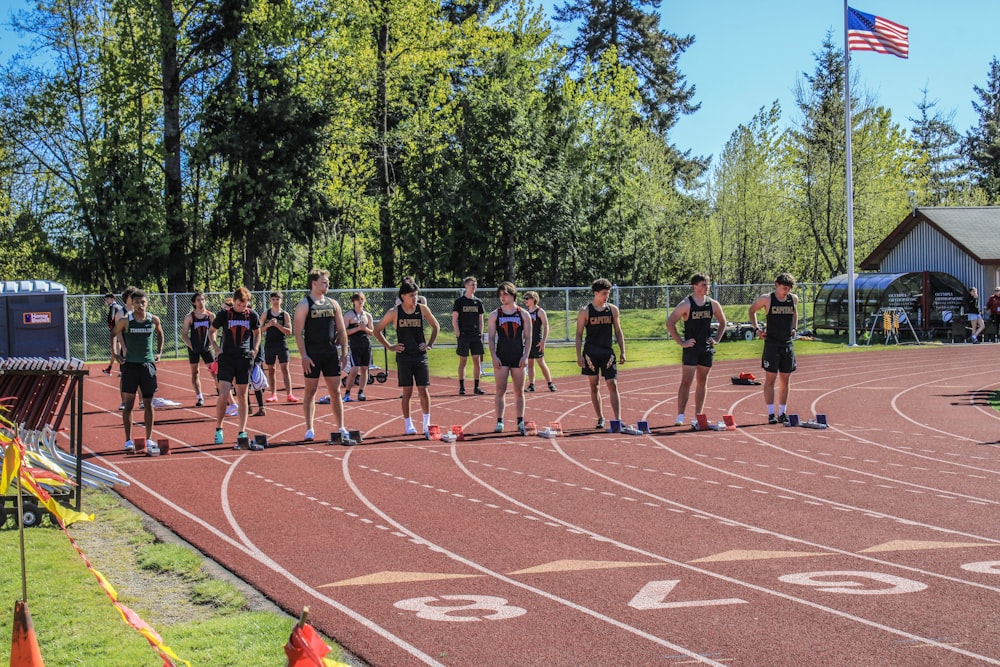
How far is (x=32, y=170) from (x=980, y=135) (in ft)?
277

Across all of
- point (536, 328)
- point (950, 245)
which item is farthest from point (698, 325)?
point (950, 245)

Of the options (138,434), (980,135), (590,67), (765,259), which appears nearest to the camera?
(138,434)

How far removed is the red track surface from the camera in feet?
18.9

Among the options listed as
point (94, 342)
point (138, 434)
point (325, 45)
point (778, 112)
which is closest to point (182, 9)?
point (325, 45)

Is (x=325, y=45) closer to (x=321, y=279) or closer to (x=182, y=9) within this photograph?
(x=182, y=9)

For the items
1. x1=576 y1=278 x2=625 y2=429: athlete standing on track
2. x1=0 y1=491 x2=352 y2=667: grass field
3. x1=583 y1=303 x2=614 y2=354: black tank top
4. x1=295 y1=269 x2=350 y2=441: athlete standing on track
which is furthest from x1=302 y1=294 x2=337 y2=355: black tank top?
x1=0 y1=491 x2=352 y2=667: grass field

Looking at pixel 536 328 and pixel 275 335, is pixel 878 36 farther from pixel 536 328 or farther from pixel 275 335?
pixel 275 335

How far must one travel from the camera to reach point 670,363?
28000mm

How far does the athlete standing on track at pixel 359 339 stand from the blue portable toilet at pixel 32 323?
187 inches

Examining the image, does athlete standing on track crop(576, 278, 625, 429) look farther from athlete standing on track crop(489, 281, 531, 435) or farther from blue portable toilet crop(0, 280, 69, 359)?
blue portable toilet crop(0, 280, 69, 359)

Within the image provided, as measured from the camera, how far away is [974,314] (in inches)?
1336

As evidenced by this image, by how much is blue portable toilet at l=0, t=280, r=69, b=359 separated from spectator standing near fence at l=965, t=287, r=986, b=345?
2847 cm

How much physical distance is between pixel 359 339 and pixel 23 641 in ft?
47.2

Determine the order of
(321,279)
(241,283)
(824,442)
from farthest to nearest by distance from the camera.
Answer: (241,283)
(824,442)
(321,279)
